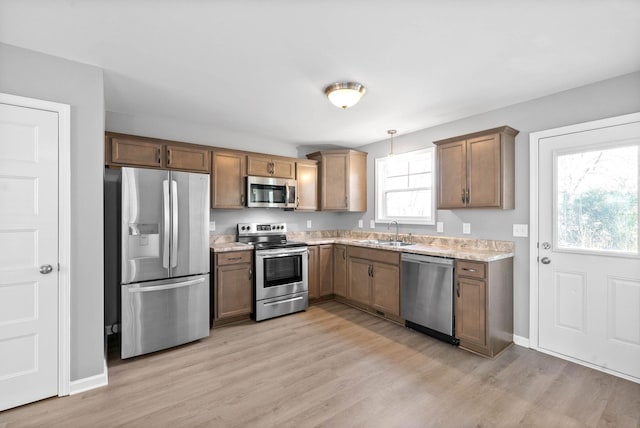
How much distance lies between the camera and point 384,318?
12.7 ft

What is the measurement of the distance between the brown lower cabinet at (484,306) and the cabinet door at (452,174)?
2.60 ft

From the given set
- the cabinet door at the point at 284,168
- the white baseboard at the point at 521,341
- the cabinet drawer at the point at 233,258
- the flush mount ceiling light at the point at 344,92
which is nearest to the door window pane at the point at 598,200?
the white baseboard at the point at 521,341

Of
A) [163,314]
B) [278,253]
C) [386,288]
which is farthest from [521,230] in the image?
[163,314]

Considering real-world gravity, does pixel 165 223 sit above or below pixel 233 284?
above

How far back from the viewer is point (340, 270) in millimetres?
4488

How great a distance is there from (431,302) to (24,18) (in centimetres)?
396

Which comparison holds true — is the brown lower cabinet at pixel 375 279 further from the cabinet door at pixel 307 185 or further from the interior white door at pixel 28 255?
the interior white door at pixel 28 255

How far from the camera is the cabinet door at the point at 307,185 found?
4.64 m

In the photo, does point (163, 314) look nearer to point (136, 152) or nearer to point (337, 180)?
point (136, 152)

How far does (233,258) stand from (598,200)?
12.2 feet

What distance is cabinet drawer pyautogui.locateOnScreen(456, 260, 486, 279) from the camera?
2.85 metres

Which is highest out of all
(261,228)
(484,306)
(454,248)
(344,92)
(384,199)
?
(344,92)

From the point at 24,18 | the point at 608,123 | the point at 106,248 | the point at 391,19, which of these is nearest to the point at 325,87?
the point at 391,19

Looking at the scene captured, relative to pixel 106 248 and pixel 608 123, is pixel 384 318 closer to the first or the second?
pixel 608 123
